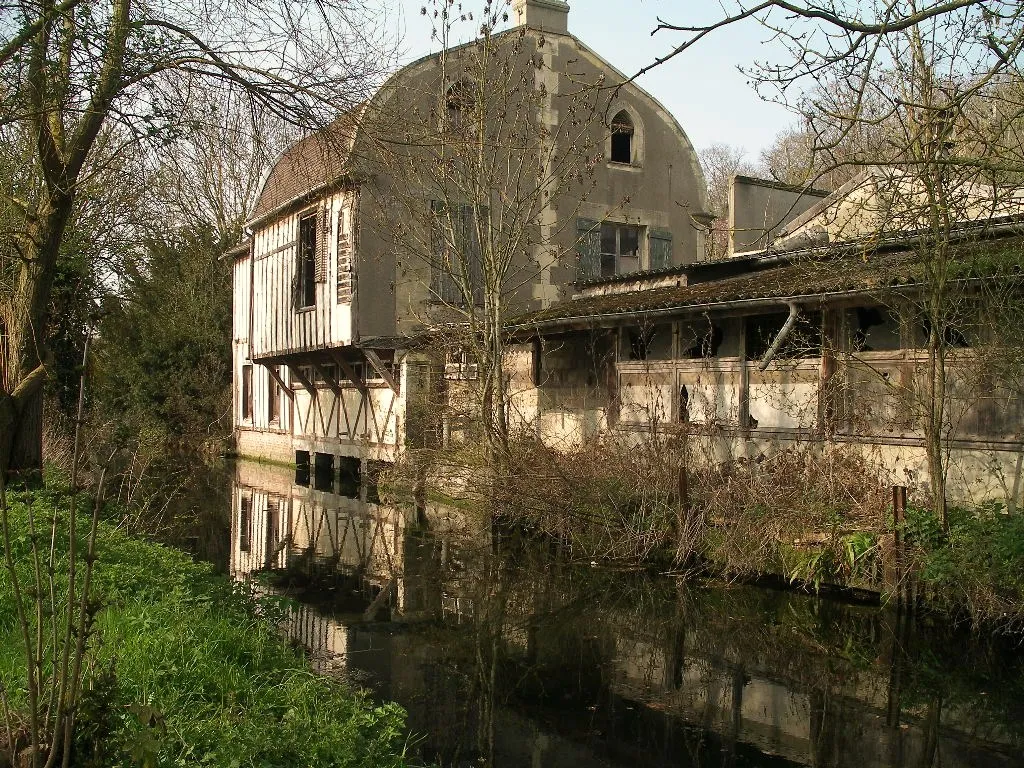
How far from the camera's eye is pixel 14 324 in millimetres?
8617

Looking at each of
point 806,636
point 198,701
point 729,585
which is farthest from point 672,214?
point 198,701

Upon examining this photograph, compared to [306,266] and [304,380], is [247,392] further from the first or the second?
[306,266]

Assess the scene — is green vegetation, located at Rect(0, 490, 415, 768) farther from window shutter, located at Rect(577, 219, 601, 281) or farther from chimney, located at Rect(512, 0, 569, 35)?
chimney, located at Rect(512, 0, 569, 35)

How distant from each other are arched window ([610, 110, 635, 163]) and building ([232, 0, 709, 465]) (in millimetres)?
31

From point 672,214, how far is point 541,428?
7.27m

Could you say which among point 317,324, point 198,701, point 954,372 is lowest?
point 198,701

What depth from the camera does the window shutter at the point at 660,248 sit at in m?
20.5

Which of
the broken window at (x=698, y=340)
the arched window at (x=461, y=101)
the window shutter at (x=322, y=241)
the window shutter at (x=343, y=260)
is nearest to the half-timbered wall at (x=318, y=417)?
the window shutter at (x=343, y=260)

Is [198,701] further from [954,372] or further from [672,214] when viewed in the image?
[672,214]

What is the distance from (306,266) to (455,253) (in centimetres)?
624

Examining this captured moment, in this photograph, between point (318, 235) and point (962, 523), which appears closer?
point (962, 523)

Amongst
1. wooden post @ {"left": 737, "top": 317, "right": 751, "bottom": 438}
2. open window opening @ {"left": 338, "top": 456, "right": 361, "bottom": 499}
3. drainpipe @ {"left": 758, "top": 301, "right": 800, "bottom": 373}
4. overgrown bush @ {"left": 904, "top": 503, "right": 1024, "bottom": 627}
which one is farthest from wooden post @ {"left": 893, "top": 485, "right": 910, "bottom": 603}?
open window opening @ {"left": 338, "top": 456, "right": 361, "bottom": 499}

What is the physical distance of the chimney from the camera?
60.1 ft

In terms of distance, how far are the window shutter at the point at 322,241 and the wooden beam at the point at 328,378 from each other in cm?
338
